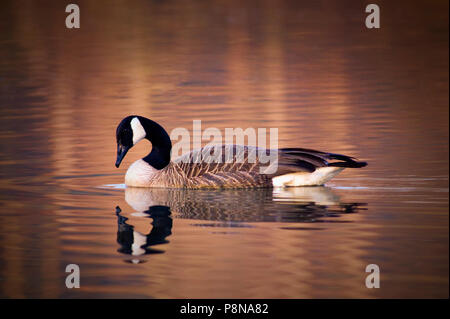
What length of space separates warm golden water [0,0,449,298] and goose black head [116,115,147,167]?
0.59 meters

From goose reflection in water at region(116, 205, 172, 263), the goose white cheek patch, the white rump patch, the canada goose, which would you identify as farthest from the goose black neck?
goose reflection in water at region(116, 205, 172, 263)

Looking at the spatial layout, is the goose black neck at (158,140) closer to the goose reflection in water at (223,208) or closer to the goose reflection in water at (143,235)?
the goose reflection in water at (223,208)

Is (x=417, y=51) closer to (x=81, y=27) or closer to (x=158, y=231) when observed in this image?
(x=81, y=27)

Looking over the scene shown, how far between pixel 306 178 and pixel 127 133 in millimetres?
2806

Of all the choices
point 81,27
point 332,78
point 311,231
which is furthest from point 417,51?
point 311,231

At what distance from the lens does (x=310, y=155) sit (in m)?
12.3

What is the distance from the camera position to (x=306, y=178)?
12305 mm

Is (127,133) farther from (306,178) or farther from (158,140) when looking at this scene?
(306,178)

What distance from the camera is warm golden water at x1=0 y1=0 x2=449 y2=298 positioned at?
7.90 metres

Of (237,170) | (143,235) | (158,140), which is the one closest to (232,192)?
(237,170)

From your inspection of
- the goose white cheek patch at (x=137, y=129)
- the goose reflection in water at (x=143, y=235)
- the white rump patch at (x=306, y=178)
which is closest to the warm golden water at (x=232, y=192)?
the goose reflection in water at (x=143, y=235)

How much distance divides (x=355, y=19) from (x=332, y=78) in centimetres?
1785

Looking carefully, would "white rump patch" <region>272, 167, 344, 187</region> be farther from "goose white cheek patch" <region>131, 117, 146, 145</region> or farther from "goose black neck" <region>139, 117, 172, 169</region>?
"goose white cheek patch" <region>131, 117, 146, 145</region>

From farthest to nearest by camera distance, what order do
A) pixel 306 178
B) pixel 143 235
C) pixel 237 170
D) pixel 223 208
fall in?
pixel 237 170
pixel 306 178
pixel 223 208
pixel 143 235
